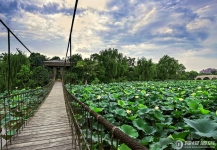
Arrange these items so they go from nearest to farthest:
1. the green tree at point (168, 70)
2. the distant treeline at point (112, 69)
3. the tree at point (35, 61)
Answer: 1. the tree at point (35, 61)
2. the distant treeline at point (112, 69)
3. the green tree at point (168, 70)

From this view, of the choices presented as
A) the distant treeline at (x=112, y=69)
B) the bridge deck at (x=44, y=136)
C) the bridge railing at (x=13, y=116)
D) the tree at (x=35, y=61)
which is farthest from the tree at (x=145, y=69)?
the bridge deck at (x=44, y=136)

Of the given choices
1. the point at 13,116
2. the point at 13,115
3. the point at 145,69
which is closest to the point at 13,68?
the point at 13,115

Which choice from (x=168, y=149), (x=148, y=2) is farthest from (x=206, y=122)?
(x=148, y=2)

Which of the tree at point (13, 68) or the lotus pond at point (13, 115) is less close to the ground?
the tree at point (13, 68)

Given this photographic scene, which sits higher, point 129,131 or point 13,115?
point 129,131

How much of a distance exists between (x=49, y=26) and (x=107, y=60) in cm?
1288

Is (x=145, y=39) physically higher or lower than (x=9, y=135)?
higher

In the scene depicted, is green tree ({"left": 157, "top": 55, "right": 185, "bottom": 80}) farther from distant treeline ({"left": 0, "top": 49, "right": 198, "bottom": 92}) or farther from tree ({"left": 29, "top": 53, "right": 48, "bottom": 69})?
tree ({"left": 29, "top": 53, "right": 48, "bottom": 69})

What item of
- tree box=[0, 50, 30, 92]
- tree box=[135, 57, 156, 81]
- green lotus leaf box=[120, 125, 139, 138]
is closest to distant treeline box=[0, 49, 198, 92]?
tree box=[135, 57, 156, 81]

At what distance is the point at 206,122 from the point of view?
96 cm

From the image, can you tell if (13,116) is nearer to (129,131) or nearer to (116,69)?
(129,131)

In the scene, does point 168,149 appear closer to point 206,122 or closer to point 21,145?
point 206,122

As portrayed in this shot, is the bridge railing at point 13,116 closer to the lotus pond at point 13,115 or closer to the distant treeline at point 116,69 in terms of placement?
the lotus pond at point 13,115

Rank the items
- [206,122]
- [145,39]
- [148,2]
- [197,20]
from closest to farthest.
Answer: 1. [206,122]
2. [148,2]
3. [197,20]
4. [145,39]
